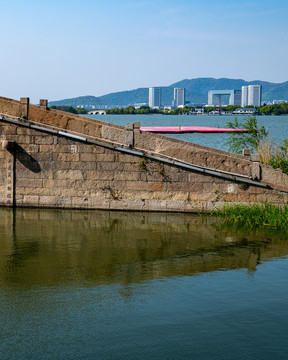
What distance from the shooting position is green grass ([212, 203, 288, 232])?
14.3 m

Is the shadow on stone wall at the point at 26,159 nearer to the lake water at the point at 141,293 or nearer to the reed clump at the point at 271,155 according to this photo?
the lake water at the point at 141,293

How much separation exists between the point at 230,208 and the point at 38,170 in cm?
612

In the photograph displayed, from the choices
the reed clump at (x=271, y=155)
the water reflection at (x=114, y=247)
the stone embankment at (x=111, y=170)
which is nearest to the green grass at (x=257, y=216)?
the stone embankment at (x=111, y=170)

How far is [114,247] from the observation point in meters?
12.1

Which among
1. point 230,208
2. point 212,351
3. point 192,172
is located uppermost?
point 192,172

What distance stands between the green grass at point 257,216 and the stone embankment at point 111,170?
0.41m

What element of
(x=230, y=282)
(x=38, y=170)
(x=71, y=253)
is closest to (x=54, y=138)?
(x=38, y=170)

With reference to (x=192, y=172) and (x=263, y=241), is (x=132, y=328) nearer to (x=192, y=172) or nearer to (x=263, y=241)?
(x=263, y=241)

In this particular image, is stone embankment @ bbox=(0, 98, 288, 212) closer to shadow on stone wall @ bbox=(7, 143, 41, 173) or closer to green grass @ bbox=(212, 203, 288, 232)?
shadow on stone wall @ bbox=(7, 143, 41, 173)

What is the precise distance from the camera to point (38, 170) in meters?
16.6

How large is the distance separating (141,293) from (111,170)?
307 inches

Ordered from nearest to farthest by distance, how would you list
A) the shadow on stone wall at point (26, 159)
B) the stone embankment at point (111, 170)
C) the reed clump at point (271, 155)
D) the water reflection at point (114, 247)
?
1. the water reflection at point (114, 247)
2. the stone embankment at point (111, 170)
3. the shadow on stone wall at point (26, 159)
4. the reed clump at point (271, 155)

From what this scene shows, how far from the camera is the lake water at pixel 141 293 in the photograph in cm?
677

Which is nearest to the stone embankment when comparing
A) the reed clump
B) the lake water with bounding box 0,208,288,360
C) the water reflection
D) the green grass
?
the green grass
